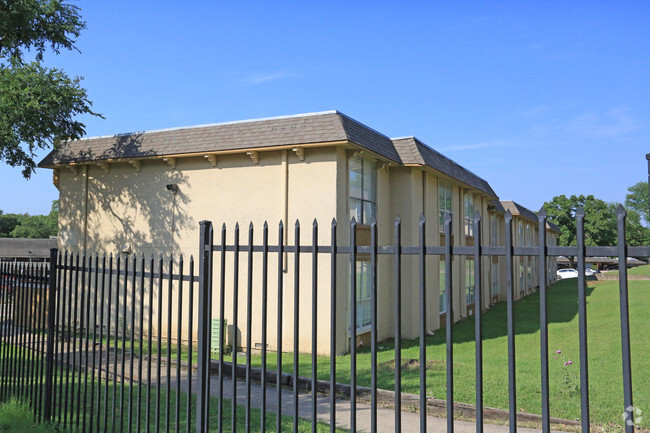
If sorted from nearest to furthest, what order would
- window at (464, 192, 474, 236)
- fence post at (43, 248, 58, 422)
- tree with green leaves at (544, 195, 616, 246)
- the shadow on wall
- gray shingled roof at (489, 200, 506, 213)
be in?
fence post at (43, 248, 58, 422) < the shadow on wall < window at (464, 192, 474, 236) < gray shingled roof at (489, 200, 506, 213) < tree with green leaves at (544, 195, 616, 246)

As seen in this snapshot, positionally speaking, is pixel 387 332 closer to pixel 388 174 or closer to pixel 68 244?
pixel 388 174

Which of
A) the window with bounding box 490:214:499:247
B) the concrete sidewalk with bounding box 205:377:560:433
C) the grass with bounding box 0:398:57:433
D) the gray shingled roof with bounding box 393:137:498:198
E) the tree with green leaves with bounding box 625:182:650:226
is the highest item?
the tree with green leaves with bounding box 625:182:650:226

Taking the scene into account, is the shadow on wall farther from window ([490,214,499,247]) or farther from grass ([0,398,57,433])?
window ([490,214,499,247])

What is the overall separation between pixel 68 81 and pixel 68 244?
5819 millimetres

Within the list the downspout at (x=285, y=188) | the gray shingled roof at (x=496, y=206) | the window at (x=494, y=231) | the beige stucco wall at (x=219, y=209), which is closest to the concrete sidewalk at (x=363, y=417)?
the beige stucco wall at (x=219, y=209)

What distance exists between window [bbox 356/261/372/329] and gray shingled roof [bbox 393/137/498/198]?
148 inches

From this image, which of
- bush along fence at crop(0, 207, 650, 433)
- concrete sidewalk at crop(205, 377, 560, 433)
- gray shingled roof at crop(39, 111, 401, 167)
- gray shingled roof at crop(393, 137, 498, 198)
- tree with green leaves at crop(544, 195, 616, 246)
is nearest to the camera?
bush along fence at crop(0, 207, 650, 433)

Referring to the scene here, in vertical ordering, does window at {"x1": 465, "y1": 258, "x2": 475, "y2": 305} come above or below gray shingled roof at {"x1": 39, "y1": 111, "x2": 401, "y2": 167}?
below

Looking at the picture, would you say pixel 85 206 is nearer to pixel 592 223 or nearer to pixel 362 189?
pixel 362 189

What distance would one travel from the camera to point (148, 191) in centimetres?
1681

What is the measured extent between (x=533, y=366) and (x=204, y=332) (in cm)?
949

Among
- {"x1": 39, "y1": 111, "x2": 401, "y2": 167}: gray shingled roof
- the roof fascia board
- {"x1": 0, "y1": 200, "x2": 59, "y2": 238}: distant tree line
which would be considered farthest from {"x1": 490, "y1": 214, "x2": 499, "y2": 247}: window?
{"x1": 0, "y1": 200, "x2": 59, "y2": 238}: distant tree line

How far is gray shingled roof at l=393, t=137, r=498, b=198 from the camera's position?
16500 mm

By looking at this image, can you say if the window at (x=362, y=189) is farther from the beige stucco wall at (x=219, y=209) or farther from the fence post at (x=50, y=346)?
the fence post at (x=50, y=346)
